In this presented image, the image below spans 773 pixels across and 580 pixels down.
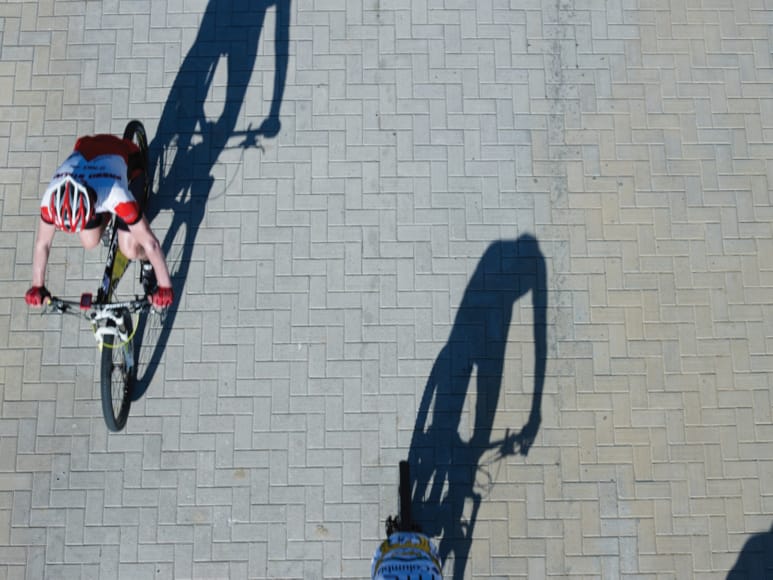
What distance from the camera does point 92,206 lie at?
16.5 feet

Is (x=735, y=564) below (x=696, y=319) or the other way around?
below

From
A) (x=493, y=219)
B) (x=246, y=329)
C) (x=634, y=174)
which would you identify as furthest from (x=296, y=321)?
(x=634, y=174)

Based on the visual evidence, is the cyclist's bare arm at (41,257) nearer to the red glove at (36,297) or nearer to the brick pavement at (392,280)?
the red glove at (36,297)

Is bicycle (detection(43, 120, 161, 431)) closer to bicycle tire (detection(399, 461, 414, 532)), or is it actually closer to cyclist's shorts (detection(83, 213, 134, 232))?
cyclist's shorts (detection(83, 213, 134, 232))

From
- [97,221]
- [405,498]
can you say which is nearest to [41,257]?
[97,221]

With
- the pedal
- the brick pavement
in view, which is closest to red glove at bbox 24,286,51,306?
the pedal

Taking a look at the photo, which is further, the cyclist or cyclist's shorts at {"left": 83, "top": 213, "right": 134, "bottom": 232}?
cyclist's shorts at {"left": 83, "top": 213, "right": 134, "bottom": 232}

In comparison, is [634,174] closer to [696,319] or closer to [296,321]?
[696,319]

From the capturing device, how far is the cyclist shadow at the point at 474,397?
6.15m

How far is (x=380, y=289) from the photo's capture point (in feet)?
21.5

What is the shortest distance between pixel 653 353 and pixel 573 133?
229 centimetres

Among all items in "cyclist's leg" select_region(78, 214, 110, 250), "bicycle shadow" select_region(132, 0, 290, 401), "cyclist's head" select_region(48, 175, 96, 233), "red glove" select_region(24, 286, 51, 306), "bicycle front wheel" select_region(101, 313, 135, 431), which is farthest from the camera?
"bicycle shadow" select_region(132, 0, 290, 401)

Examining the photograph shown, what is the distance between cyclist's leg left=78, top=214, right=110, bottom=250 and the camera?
527 cm

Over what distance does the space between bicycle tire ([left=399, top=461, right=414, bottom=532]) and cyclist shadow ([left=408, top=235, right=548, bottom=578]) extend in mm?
201
